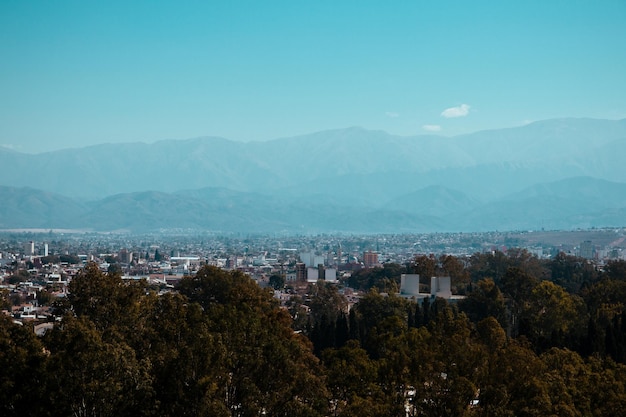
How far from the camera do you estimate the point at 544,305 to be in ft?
159

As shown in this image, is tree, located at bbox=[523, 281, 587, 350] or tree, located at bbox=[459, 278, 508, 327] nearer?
tree, located at bbox=[523, 281, 587, 350]

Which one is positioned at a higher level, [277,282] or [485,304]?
[485,304]

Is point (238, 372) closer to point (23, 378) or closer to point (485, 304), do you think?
point (23, 378)

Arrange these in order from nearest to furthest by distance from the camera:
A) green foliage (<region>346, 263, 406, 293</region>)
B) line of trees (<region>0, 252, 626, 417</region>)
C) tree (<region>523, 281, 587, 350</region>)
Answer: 1. line of trees (<region>0, 252, 626, 417</region>)
2. tree (<region>523, 281, 587, 350</region>)
3. green foliage (<region>346, 263, 406, 293</region>)

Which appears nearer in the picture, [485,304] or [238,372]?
[238,372]

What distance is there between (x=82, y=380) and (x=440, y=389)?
864 cm

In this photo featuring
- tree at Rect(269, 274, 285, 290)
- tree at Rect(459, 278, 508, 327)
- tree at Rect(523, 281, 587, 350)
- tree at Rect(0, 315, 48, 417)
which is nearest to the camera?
tree at Rect(0, 315, 48, 417)

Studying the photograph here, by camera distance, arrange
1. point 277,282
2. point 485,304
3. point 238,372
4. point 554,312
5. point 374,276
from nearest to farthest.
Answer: point 238,372 < point 554,312 < point 485,304 < point 277,282 < point 374,276

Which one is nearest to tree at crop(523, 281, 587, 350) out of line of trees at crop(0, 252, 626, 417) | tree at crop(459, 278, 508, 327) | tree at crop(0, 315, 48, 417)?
tree at crop(459, 278, 508, 327)

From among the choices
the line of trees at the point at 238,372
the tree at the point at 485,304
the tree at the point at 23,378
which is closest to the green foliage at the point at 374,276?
the tree at the point at 485,304

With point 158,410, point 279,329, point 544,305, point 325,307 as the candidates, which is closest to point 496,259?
point 325,307

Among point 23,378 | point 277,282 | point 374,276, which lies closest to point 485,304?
point 23,378

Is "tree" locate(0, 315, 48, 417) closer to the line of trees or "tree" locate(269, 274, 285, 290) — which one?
the line of trees

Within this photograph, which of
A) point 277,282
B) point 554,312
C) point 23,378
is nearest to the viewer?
point 23,378
